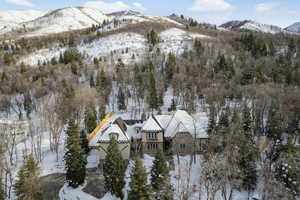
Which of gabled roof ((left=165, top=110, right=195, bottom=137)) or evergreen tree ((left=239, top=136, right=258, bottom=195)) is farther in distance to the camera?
gabled roof ((left=165, top=110, right=195, bottom=137))

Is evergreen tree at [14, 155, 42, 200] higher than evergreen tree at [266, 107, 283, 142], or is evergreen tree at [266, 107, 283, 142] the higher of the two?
evergreen tree at [266, 107, 283, 142]

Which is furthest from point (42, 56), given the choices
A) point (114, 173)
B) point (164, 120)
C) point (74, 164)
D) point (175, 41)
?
point (114, 173)

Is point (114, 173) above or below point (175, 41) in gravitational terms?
below

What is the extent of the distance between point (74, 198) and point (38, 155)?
42.7 ft

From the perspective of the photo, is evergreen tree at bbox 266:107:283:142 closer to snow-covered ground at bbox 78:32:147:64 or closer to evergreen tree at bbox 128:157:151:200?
evergreen tree at bbox 128:157:151:200

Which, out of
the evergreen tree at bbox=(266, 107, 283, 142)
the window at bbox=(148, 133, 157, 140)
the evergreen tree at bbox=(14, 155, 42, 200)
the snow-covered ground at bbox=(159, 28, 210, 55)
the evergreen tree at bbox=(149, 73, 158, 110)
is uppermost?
the snow-covered ground at bbox=(159, 28, 210, 55)

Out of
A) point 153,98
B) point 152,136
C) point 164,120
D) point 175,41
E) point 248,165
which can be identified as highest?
point 175,41

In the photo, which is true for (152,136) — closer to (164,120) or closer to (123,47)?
→ (164,120)

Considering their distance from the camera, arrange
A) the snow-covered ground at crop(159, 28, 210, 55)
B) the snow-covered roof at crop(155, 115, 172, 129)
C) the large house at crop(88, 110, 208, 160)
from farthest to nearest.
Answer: the snow-covered ground at crop(159, 28, 210, 55) → the snow-covered roof at crop(155, 115, 172, 129) → the large house at crop(88, 110, 208, 160)

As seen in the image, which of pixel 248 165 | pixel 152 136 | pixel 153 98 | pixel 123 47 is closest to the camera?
pixel 248 165

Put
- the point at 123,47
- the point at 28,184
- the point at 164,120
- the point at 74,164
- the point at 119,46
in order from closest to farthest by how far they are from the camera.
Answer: the point at 28,184 → the point at 74,164 → the point at 164,120 → the point at 123,47 → the point at 119,46

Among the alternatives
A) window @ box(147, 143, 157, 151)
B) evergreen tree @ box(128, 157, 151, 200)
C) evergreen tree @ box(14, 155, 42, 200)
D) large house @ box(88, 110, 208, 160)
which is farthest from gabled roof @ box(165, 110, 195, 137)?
evergreen tree @ box(14, 155, 42, 200)

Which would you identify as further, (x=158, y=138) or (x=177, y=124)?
(x=177, y=124)

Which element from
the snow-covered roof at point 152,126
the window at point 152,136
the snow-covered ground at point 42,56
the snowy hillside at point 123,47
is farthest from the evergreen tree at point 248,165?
the snow-covered ground at point 42,56
